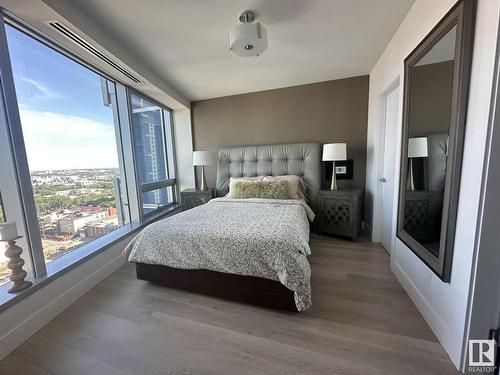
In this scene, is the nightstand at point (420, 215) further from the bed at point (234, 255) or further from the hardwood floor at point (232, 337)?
the bed at point (234, 255)

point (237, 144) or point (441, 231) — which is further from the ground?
point (237, 144)

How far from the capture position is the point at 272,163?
131 inches

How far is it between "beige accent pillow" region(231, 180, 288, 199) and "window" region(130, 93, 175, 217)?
1406mm

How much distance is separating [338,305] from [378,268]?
820 millimetres

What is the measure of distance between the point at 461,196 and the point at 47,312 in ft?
9.62

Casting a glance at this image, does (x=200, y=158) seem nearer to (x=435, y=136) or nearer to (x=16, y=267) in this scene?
(x=16, y=267)

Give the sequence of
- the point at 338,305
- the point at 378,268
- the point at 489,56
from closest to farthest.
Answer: the point at 489,56 < the point at 338,305 < the point at 378,268

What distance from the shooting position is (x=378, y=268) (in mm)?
2129

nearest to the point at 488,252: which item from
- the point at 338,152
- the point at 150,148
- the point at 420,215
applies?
the point at 420,215

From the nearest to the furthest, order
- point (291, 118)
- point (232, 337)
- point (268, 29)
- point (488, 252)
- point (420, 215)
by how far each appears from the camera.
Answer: point (488, 252) → point (232, 337) → point (420, 215) → point (268, 29) → point (291, 118)

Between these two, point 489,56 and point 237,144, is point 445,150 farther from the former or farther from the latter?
point 237,144

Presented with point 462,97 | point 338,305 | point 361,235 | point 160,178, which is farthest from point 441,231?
point 160,178

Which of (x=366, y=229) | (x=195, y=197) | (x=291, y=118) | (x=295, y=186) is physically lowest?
(x=366, y=229)

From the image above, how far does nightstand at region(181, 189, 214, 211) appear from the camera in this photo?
3.49 m
